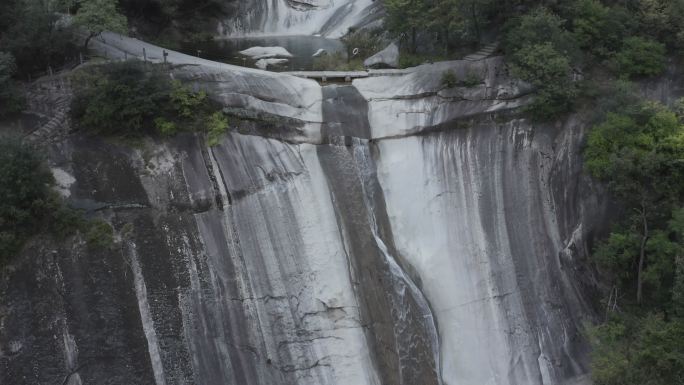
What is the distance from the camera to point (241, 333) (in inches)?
609

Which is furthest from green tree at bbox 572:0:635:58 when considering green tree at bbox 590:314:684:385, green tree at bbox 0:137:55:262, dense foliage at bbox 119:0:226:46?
green tree at bbox 0:137:55:262

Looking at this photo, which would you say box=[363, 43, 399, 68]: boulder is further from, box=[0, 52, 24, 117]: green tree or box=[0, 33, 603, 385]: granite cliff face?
box=[0, 52, 24, 117]: green tree

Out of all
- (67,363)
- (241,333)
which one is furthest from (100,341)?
(241,333)

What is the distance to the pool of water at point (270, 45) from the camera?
24.3 meters

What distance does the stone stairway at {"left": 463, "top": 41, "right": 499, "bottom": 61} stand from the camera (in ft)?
70.9

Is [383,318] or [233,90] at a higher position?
[233,90]

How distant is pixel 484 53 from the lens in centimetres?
2192

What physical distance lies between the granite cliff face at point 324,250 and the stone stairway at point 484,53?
5.03 feet

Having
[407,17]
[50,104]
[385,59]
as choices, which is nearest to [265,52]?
[385,59]

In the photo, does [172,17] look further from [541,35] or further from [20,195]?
[541,35]

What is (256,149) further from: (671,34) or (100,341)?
(671,34)

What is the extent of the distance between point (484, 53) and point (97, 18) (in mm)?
13415

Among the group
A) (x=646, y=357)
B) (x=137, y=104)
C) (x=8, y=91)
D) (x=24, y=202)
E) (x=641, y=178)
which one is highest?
(x=8, y=91)

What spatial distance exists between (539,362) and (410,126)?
8.18 metres
